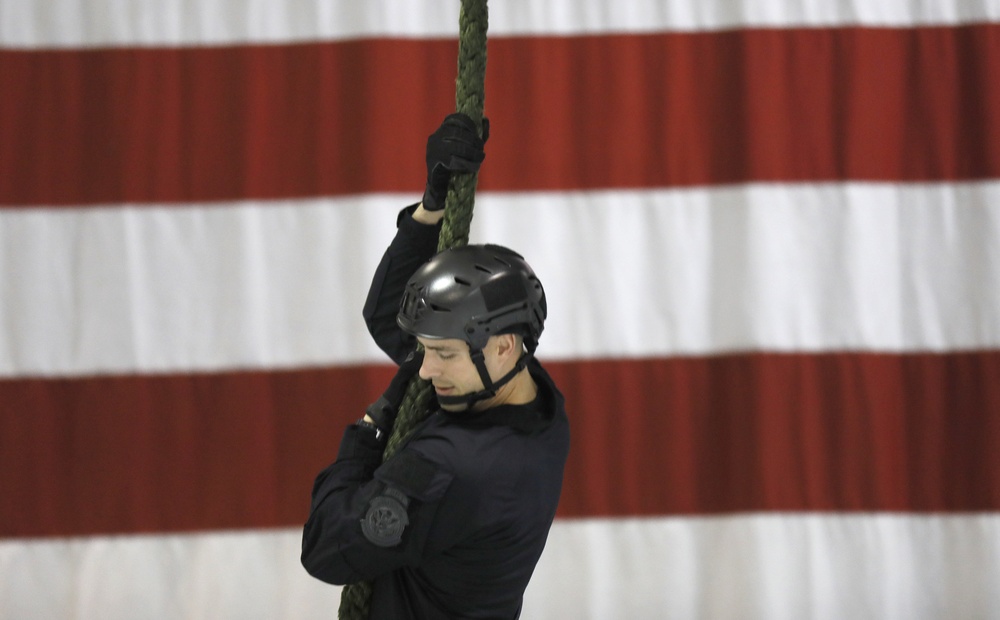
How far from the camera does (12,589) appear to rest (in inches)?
69.6

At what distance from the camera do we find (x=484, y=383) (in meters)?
0.99

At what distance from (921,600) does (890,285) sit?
0.62 metres

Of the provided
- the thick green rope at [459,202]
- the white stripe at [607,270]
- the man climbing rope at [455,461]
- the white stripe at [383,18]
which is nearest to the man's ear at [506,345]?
the man climbing rope at [455,461]

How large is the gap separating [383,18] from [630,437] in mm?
950

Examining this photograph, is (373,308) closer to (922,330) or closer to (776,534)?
(776,534)

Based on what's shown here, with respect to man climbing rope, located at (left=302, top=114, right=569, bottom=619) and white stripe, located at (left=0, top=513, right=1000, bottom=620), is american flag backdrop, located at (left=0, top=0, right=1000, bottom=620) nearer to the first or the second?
white stripe, located at (left=0, top=513, right=1000, bottom=620)

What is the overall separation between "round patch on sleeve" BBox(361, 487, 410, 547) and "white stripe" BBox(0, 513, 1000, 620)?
34.1 inches

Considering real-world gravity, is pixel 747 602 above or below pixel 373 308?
below

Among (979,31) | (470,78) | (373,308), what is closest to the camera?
(470,78)

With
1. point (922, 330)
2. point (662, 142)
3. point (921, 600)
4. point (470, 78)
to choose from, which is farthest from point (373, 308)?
point (921, 600)

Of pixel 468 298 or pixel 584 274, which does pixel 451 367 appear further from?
pixel 584 274

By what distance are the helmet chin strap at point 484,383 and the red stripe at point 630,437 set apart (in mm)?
712

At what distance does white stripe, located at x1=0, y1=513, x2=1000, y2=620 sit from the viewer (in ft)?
5.69

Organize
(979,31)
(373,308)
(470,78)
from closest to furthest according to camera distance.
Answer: (470,78) < (373,308) < (979,31)
